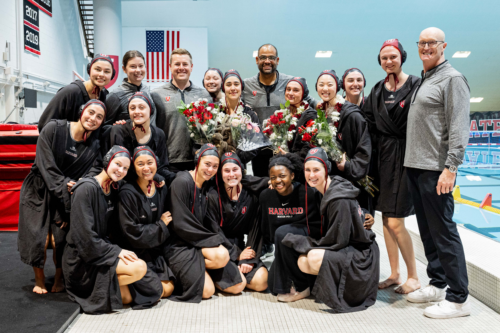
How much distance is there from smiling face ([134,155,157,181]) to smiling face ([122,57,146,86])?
44.2 inches

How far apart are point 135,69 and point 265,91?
149cm

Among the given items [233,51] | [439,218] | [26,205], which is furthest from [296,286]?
[233,51]

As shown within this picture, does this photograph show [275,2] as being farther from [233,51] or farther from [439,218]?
[439,218]

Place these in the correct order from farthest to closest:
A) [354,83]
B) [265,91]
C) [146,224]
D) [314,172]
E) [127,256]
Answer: [265,91], [354,83], [146,224], [314,172], [127,256]

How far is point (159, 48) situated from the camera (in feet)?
37.8

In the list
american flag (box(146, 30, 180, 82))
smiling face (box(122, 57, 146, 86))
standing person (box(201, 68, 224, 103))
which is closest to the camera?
smiling face (box(122, 57, 146, 86))

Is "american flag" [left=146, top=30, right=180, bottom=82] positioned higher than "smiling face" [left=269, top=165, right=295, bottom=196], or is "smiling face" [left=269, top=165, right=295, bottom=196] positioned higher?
"american flag" [left=146, top=30, right=180, bottom=82]

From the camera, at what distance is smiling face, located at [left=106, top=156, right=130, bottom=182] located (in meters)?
2.91

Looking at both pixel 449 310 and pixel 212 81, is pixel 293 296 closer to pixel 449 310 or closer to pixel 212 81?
pixel 449 310

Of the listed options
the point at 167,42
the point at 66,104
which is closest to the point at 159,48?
the point at 167,42

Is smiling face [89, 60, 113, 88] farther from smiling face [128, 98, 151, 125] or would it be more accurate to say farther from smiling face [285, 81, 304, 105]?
smiling face [285, 81, 304, 105]

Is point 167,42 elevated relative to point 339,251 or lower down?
elevated

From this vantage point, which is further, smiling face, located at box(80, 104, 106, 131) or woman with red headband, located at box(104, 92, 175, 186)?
woman with red headband, located at box(104, 92, 175, 186)

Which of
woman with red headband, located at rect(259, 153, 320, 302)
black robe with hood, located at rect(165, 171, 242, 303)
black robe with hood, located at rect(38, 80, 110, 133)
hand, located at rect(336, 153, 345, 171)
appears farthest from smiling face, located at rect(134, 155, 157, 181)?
hand, located at rect(336, 153, 345, 171)
